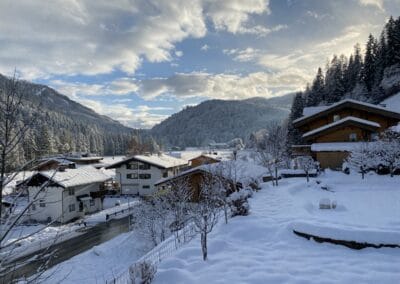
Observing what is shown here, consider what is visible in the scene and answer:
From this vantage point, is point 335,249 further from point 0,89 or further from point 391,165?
point 391,165

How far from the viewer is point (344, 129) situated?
111 ft

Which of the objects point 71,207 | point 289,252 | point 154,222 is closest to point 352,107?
point 154,222

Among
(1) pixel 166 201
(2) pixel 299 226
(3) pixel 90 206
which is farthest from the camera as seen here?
(3) pixel 90 206

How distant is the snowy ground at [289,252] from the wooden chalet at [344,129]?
476 inches

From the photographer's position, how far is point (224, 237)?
14711 millimetres

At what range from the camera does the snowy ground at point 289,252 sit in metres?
10.1

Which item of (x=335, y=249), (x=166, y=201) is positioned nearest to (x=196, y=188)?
(x=166, y=201)

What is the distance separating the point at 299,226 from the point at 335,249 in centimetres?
195

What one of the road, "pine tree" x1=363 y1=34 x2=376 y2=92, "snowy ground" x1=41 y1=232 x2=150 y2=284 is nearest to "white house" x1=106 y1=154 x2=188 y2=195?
the road

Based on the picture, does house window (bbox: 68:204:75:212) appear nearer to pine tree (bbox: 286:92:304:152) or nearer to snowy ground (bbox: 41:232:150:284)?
snowy ground (bbox: 41:232:150:284)

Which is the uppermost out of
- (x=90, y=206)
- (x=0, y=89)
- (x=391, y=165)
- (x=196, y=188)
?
(x=0, y=89)

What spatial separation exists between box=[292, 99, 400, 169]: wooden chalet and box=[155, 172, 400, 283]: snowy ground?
12.1 m

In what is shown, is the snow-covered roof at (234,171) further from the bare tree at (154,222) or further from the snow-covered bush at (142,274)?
the snow-covered bush at (142,274)

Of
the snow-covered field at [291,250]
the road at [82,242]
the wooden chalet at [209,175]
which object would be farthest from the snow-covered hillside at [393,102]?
the road at [82,242]
